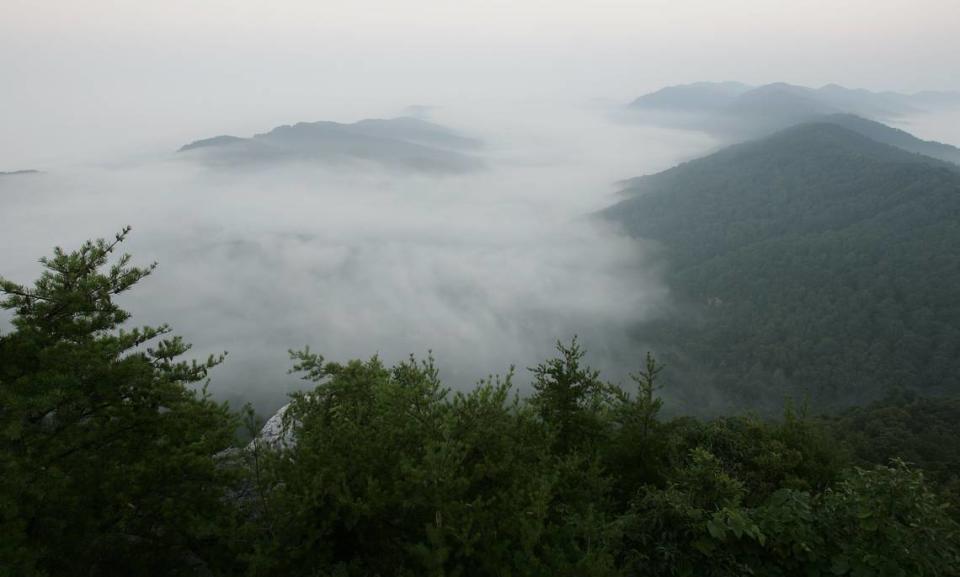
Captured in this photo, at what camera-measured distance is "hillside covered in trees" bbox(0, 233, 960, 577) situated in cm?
733

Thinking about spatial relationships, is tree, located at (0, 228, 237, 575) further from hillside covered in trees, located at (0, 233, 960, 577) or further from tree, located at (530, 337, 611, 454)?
tree, located at (530, 337, 611, 454)

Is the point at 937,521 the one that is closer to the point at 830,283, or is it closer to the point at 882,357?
the point at 882,357

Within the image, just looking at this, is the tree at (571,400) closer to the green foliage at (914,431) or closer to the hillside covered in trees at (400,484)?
the hillside covered in trees at (400,484)

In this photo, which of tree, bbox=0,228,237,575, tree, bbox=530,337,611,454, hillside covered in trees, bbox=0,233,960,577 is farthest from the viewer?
tree, bbox=530,337,611,454

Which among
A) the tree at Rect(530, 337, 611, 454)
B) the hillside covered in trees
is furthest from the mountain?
the hillside covered in trees

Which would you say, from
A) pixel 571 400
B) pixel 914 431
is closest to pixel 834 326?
pixel 914 431

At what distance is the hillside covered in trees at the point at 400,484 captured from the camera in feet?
24.1

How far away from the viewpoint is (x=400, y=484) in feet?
24.7

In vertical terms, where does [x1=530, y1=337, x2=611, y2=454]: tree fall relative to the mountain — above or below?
above

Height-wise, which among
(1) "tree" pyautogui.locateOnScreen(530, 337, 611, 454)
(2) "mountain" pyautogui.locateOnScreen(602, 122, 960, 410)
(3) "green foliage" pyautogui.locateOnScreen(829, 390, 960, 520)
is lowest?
(2) "mountain" pyautogui.locateOnScreen(602, 122, 960, 410)

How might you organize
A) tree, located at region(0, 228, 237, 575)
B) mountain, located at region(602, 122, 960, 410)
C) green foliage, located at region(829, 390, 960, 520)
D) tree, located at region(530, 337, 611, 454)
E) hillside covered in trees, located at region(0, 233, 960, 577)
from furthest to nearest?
mountain, located at region(602, 122, 960, 410)
green foliage, located at region(829, 390, 960, 520)
tree, located at region(530, 337, 611, 454)
tree, located at region(0, 228, 237, 575)
hillside covered in trees, located at region(0, 233, 960, 577)

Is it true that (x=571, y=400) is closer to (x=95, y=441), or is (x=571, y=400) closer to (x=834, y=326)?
(x=95, y=441)

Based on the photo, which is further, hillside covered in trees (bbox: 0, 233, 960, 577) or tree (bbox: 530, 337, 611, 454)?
tree (bbox: 530, 337, 611, 454)

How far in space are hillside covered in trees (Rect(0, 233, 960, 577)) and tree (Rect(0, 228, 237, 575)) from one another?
0.04 m
